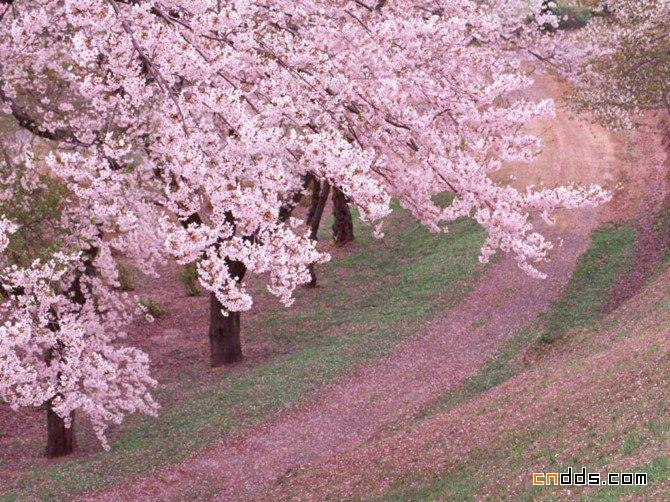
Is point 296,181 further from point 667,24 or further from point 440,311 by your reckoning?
point 667,24

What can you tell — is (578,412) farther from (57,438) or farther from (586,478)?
(57,438)

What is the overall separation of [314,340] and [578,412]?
14.5 m

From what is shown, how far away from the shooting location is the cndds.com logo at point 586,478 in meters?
8.83

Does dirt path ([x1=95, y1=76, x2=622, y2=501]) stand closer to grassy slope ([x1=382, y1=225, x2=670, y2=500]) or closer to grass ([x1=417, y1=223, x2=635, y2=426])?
grass ([x1=417, y1=223, x2=635, y2=426])

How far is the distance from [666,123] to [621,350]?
956 inches

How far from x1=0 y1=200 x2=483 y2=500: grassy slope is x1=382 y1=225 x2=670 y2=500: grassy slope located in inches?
187

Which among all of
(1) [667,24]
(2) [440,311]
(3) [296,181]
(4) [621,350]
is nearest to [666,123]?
(1) [667,24]

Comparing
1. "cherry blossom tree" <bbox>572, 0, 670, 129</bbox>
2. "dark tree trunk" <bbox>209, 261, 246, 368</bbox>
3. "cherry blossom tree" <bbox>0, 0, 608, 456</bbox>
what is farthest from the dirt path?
"cherry blossom tree" <bbox>572, 0, 670, 129</bbox>

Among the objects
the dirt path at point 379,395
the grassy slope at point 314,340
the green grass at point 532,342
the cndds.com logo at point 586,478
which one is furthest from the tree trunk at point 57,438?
the cndds.com logo at point 586,478

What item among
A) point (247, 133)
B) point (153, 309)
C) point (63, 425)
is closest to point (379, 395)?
point (63, 425)

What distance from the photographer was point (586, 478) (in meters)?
9.77

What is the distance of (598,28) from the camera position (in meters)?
26.1

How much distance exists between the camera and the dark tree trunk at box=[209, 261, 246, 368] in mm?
24469

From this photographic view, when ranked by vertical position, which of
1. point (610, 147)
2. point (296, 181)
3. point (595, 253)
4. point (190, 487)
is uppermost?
point (610, 147)
